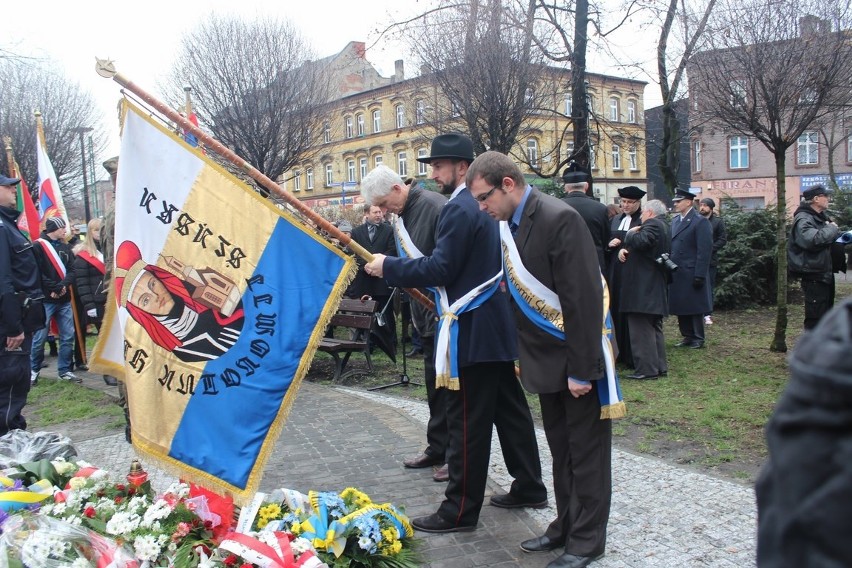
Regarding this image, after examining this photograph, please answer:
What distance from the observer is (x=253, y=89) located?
63.4 ft

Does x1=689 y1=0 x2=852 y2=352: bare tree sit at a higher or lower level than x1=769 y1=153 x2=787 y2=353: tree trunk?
higher

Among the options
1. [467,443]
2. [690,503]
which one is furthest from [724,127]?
[467,443]

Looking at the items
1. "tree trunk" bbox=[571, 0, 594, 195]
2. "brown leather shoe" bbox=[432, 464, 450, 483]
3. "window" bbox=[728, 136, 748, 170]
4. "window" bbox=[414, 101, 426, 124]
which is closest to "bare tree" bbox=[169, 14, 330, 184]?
"window" bbox=[414, 101, 426, 124]

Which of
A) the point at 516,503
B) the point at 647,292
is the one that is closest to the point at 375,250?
the point at 647,292

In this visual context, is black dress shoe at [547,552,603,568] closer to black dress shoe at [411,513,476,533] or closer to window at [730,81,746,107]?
black dress shoe at [411,513,476,533]

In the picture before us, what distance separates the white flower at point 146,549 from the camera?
3.28m

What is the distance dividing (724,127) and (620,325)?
3020mm

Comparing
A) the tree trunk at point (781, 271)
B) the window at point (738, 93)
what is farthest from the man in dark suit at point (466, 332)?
the tree trunk at point (781, 271)

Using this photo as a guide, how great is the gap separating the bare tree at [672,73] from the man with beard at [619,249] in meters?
2.34

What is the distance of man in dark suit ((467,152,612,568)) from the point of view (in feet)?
11.2

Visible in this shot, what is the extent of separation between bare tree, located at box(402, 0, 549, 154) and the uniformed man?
7984mm

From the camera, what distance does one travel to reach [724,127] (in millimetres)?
9383

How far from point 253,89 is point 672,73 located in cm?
1081

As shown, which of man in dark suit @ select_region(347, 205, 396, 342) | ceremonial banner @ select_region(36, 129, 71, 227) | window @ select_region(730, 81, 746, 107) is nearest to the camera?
window @ select_region(730, 81, 746, 107)
